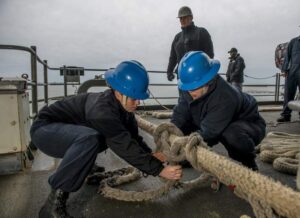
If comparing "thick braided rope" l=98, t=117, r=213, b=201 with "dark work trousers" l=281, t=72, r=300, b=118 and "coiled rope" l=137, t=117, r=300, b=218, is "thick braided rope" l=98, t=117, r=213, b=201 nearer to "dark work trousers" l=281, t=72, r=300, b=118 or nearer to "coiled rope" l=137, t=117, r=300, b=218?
"coiled rope" l=137, t=117, r=300, b=218

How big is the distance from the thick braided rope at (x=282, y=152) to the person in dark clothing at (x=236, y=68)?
4.02 metres

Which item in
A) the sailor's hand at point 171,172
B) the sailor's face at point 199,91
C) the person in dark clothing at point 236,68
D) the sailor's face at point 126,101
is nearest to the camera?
the sailor's hand at point 171,172

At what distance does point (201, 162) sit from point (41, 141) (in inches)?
39.8

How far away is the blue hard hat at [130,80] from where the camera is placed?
158 centimetres

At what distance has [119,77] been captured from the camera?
1.58 meters

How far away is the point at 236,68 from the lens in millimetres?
6832

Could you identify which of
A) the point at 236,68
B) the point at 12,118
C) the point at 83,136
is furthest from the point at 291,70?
the point at 12,118

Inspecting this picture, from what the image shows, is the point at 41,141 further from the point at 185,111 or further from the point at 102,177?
the point at 185,111

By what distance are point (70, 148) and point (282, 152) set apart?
192 cm

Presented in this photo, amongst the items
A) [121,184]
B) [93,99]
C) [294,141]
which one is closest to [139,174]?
[121,184]

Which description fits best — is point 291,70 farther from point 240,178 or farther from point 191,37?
point 240,178

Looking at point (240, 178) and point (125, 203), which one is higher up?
point (240, 178)

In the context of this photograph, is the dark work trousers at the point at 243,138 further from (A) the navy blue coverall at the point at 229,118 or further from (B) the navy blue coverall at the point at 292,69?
(B) the navy blue coverall at the point at 292,69

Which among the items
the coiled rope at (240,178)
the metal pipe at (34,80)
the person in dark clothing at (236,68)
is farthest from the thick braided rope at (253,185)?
the person in dark clothing at (236,68)
